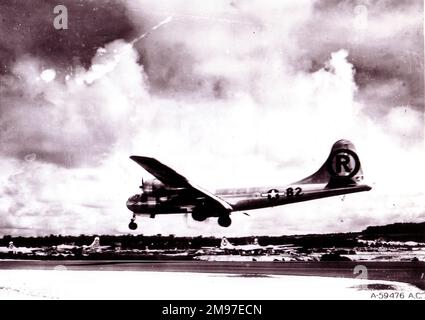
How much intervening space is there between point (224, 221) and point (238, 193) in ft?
4.45

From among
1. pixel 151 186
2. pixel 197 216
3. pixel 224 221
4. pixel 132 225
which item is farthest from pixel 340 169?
pixel 132 225

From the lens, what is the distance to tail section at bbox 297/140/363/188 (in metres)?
18.4

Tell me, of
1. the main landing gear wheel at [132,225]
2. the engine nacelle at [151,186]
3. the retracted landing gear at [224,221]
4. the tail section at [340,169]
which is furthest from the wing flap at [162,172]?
the tail section at [340,169]

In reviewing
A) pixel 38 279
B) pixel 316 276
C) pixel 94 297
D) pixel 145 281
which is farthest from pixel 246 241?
pixel 38 279

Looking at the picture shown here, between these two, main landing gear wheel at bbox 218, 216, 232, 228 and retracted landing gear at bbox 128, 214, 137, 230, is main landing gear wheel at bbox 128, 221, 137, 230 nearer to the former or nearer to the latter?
retracted landing gear at bbox 128, 214, 137, 230

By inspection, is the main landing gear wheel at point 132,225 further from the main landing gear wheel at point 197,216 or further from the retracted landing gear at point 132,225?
the main landing gear wheel at point 197,216

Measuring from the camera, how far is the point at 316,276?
60.4ft

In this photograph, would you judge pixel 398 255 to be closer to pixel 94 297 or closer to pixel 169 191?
pixel 169 191

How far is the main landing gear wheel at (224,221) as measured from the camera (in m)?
19.7

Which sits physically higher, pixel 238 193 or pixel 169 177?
pixel 169 177

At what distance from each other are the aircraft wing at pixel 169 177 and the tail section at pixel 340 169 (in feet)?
11.9

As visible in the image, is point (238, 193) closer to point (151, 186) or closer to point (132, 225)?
point (151, 186)

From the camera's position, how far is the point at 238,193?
65.9ft

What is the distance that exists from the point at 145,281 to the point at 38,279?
4.45 meters
